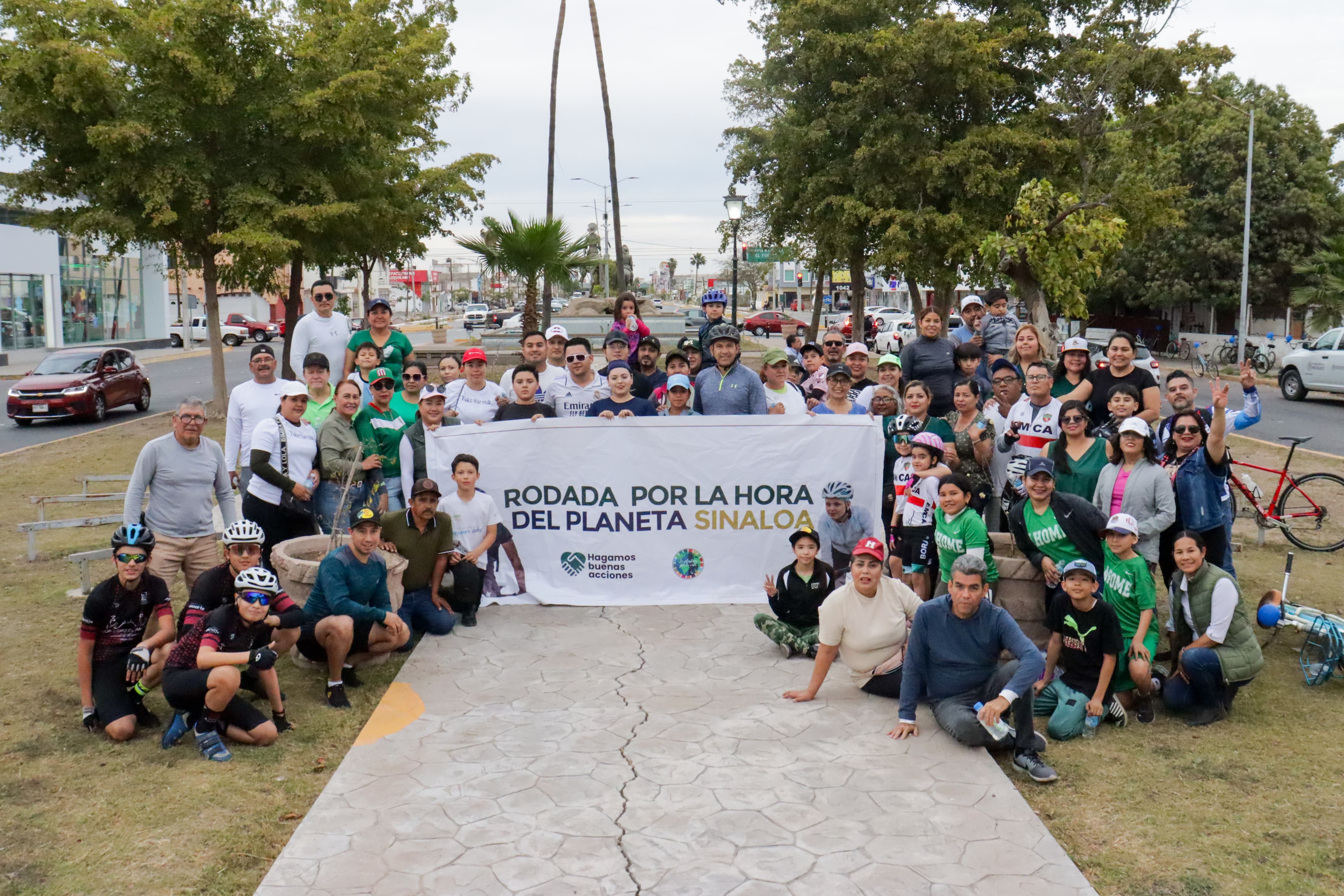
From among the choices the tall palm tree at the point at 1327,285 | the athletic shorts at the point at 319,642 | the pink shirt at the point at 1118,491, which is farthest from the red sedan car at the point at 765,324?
the athletic shorts at the point at 319,642

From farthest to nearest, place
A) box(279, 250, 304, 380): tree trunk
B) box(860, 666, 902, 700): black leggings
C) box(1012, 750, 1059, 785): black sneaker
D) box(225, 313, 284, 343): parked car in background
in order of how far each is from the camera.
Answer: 1. box(225, 313, 284, 343): parked car in background
2. box(279, 250, 304, 380): tree trunk
3. box(860, 666, 902, 700): black leggings
4. box(1012, 750, 1059, 785): black sneaker

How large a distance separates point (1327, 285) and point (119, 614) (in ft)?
114

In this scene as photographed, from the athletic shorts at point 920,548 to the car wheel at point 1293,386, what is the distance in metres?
21.5

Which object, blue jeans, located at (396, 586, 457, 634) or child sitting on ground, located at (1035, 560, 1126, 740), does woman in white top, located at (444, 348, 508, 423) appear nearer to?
blue jeans, located at (396, 586, 457, 634)

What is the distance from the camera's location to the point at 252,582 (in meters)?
5.73

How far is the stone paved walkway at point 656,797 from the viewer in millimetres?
4391

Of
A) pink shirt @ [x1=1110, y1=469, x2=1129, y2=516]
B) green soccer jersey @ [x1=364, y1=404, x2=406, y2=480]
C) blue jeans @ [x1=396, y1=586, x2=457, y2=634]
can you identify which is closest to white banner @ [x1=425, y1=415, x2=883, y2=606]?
green soccer jersey @ [x1=364, y1=404, x2=406, y2=480]

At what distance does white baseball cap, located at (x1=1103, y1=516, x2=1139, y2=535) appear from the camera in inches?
242

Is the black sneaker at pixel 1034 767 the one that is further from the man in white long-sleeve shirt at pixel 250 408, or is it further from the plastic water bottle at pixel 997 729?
the man in white long-sleeve shirt at pixel 250 408

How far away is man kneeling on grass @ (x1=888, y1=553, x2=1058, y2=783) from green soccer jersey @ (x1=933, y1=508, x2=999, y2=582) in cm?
57

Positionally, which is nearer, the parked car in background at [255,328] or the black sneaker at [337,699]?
the black sneaker at [337,699]

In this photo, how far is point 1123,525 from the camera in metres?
6.15

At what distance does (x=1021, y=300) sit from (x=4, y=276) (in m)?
35.8

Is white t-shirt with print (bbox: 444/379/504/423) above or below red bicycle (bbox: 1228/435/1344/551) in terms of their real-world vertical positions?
above
